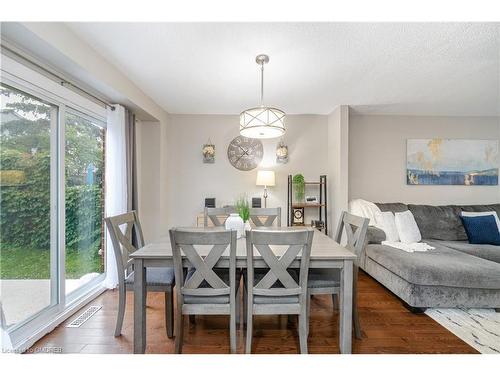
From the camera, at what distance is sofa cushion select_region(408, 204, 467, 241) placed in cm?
352

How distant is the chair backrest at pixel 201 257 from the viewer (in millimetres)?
1499

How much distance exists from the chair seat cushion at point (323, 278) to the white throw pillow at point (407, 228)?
1784 millimetres

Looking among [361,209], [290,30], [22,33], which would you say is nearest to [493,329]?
[361,209]

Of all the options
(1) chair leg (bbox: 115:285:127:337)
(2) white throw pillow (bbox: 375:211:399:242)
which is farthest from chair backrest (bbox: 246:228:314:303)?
(2) white throw pillow (bbox: 375:211:399:242)

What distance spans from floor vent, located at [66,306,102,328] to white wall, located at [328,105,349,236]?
3206 millimetres

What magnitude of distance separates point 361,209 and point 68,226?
3573 mm

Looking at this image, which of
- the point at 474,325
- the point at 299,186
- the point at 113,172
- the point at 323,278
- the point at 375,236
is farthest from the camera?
the point at 299,186

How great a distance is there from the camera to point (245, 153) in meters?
4.05

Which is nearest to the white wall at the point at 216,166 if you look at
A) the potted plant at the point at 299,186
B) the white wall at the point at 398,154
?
the potted plant at the point at 299,186

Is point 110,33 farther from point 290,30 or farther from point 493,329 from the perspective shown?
point 493,329

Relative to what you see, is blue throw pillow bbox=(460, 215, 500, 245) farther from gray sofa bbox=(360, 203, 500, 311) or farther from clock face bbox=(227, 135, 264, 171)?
clock face bbox=(227, 135, 264, 171)

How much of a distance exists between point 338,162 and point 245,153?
1453 millimetres

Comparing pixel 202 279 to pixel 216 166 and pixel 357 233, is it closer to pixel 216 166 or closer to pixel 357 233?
pixel 357 233

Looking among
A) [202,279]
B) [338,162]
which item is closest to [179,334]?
[202,279]
